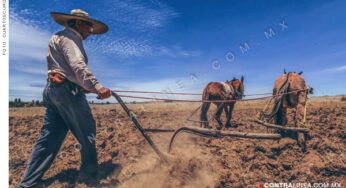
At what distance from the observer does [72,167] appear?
11.2 feet

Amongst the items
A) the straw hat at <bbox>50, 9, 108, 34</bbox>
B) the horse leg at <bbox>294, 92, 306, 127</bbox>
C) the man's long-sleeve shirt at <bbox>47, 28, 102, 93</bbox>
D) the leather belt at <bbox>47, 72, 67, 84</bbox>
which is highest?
the straw hat at <bbox>50, 9, 108, 34</bbox>

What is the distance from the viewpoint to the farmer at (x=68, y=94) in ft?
8.22

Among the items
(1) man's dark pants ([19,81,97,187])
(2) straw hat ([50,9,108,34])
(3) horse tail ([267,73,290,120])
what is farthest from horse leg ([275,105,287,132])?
(2) straw hat ([50,9,108,34])

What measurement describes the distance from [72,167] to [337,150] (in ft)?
17.5

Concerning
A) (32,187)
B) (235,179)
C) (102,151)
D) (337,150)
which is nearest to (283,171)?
(235,179)

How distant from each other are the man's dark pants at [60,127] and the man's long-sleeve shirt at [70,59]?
0.21 m

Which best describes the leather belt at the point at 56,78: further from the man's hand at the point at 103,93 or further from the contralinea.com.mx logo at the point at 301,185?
the contralinea.com.mx logo at the point at 301,185

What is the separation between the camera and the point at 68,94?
2.63 m

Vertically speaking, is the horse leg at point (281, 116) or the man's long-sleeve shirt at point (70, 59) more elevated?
the man's long-sleeve shirt at point (70, 59)

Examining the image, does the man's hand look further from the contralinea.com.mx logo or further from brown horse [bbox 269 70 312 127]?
brown horse [bbox 269 70 312 127]

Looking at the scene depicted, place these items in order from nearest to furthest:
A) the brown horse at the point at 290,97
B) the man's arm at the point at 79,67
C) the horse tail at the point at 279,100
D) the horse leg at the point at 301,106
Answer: the man's arm at the point at 79,67, the horse leg at the point at 301,106, the brown horse at the point at 290,97, the horse tail at the point at 279,100

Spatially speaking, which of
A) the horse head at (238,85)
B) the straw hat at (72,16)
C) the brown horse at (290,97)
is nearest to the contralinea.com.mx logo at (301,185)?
the brown horse at (290,97)

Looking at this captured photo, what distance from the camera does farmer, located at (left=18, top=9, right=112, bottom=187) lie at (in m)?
2.51

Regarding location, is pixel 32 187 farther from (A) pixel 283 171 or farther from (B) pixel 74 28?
(A) pixel 283 171
